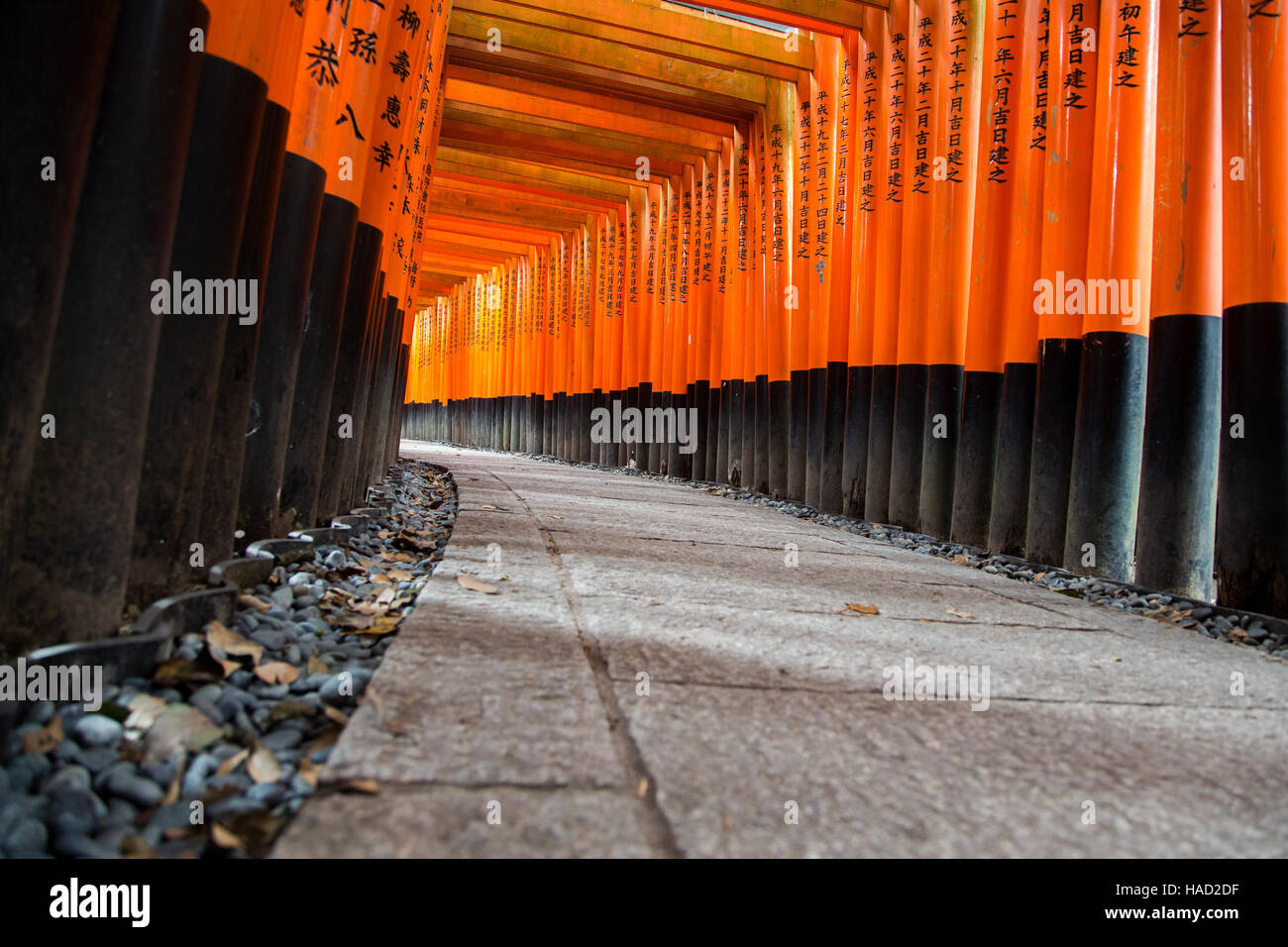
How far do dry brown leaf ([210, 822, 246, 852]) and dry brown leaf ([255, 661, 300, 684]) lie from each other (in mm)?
527

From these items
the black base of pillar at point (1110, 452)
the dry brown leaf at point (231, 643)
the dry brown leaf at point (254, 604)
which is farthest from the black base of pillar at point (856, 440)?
the dry brown leaf at point (231, 643)

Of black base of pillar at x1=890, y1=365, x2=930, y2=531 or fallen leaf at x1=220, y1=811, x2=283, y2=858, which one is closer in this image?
fallen leaf at x1=220, y1=811, x2=283, y2=858

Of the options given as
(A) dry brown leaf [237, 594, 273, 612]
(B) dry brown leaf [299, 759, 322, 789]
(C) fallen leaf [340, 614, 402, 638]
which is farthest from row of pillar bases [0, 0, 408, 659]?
(B) dry brown leaf [299, 759, 322, 789]

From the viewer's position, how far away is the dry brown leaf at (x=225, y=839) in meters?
0.95

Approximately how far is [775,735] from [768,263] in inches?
294

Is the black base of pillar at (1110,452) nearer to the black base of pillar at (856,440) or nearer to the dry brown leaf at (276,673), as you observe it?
the black base of pillar at (856,440)

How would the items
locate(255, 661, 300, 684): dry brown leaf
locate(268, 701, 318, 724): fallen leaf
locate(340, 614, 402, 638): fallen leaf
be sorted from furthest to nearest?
locate(340, 614, 402, 638): fallen leaf, locate(255, 661, 300, 684): dry brown leaf, locate(268, 701, 318, 724): fallen leaf

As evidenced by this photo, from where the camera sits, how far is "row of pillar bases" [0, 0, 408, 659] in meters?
1.24

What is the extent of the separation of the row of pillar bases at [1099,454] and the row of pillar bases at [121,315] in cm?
332

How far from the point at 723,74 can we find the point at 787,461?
4.40 m

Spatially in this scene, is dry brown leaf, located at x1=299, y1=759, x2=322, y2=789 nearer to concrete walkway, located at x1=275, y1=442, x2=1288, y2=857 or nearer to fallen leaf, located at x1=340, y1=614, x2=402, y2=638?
concrete walkway, located at x1=275, y1=442, x2=1288, y2=857

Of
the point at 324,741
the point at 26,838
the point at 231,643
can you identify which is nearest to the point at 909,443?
the point at 231,643

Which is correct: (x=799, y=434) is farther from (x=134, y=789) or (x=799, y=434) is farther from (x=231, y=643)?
(x=134, y=789)
